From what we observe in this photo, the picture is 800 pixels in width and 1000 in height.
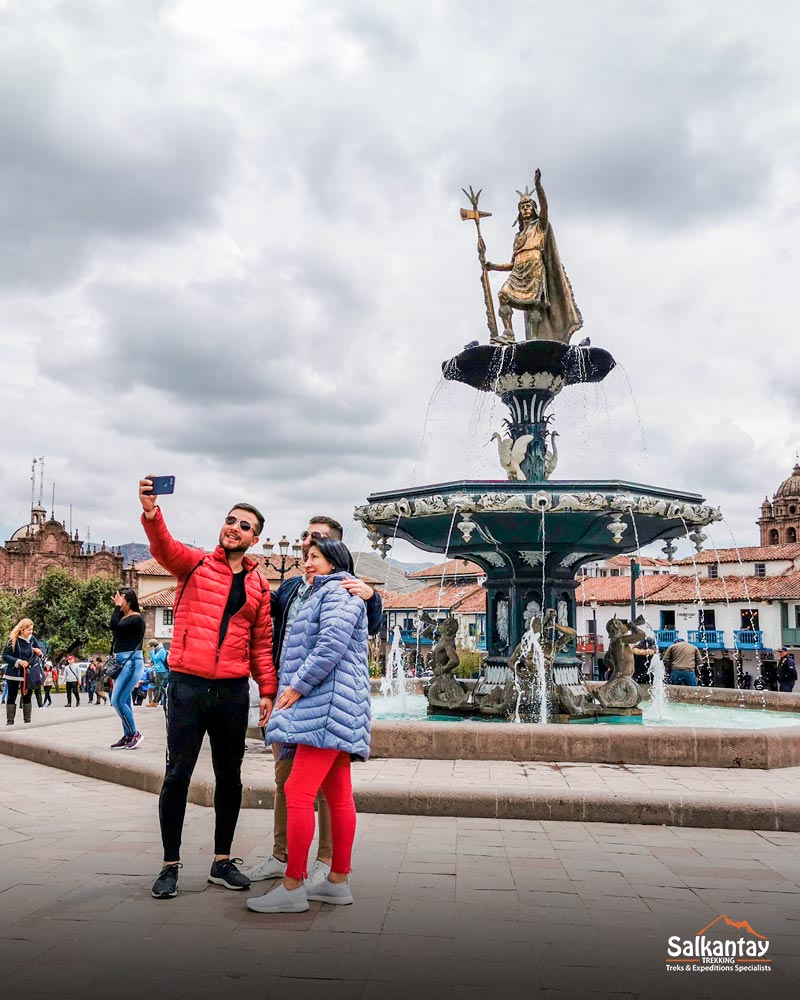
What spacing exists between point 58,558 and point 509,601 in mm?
87376

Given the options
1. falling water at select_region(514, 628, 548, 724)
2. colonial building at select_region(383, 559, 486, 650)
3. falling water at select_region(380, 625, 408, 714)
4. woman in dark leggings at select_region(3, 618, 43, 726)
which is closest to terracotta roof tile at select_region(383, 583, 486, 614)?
colonial building at select_region(383, 559, 486, 650)

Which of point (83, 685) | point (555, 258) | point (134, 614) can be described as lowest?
point (83, 685)

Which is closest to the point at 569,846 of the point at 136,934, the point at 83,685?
the point at 136,934

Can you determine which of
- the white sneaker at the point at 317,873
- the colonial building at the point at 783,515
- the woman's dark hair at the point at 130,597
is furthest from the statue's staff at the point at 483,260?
the colonial building at the point at 783,515

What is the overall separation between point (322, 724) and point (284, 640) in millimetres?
575

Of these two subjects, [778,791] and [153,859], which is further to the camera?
[778,791]

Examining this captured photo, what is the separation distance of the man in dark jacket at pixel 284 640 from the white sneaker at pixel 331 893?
0.12 m

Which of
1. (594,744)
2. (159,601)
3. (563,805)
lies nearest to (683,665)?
(594,744)

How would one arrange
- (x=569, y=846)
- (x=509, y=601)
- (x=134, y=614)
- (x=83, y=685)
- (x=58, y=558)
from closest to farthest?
(x=569, y=846), (x=134, y=614), (x=509, y=601), (x=83, y=685), (x=58, y=558)

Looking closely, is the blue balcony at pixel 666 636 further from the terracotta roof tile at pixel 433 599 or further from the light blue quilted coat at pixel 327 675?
the light blue quilted coat at pixel 327 675

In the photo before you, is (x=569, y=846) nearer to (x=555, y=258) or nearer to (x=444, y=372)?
(x=444, y=372)

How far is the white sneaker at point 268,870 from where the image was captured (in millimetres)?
4125

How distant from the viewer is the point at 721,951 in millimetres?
3334

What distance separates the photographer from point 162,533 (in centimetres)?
397
